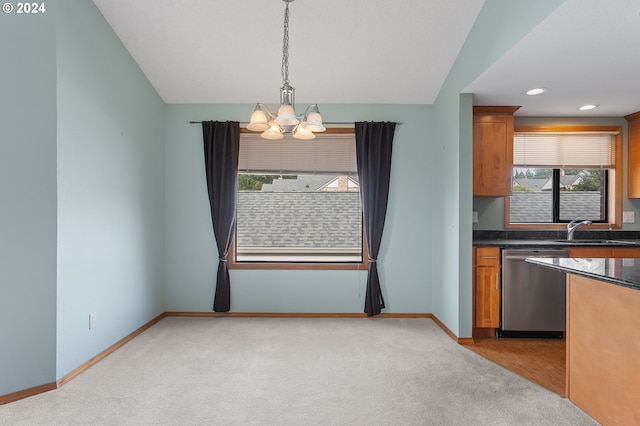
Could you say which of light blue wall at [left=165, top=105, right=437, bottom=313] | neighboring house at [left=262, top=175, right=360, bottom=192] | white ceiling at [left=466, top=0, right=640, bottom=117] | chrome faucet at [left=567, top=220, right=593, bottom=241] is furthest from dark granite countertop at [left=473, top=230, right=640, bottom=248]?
neighboring house at [left=262, top=175, right=360, bottom=192]

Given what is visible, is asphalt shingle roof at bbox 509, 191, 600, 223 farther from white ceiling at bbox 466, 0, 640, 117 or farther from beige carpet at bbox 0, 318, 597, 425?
beige carpet at bbox 0, 318, 597, 425

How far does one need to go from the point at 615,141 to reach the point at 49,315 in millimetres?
5947

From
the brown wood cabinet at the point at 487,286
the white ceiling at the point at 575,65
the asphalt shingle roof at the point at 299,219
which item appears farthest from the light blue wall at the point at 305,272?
the white ceiling at the point at 575,65

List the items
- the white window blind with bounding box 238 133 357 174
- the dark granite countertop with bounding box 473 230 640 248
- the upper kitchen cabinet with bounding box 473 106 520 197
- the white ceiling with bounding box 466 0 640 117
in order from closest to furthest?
the white ceiling with bounding box 466 0 640 117 < the upper kitchen cabinet with bounding box 473 106 520 197 < the dark granite countertop with bounding box 473 230 640 248 < the white window blind with bounding box 238 133 357 174

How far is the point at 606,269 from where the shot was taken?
1966 millimetres

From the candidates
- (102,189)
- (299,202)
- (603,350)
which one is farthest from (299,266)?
(603,350)

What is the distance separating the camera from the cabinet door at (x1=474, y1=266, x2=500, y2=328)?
11.7ft

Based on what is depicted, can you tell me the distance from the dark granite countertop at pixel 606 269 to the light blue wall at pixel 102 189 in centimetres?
334

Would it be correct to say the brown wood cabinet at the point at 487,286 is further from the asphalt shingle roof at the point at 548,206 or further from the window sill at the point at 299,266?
the window sill at the point at 299,266

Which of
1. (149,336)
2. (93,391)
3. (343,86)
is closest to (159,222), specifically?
(149,336)

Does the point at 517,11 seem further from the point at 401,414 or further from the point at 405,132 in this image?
the point at 401,414

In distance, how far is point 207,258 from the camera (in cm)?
424

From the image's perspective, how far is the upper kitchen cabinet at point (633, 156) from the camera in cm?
405

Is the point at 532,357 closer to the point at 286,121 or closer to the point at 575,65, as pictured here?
the point at 575,65
